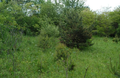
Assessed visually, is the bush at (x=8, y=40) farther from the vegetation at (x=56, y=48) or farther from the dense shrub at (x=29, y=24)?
the dense shrub at (x=29, y=24)

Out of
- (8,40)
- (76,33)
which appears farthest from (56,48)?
(76,33)

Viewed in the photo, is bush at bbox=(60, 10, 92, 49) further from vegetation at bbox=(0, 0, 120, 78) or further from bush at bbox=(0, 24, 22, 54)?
bush at bbox=(0, 24, 22, 54)

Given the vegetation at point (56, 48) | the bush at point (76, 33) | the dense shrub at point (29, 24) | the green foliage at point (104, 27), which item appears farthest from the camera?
the green foliage at point (104, 27)

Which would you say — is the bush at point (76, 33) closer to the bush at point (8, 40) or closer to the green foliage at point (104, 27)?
the bush at point (8, 40)

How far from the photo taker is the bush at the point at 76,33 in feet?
31.0

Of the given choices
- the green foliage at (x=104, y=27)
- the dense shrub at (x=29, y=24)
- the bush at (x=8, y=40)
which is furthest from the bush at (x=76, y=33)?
the green foliage at (x=104, y=27)

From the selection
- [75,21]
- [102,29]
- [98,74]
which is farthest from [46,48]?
[102,29]

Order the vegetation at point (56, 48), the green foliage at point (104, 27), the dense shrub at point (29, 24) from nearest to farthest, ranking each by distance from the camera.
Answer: the vegetation at point (56, 48)
the dense shrub at point (29, 24)
the green foliage at point (104, 27)

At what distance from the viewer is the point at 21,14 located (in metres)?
14.1

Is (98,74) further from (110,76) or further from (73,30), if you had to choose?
(73,30)

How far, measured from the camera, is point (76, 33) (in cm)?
970

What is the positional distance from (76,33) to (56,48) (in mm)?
3991

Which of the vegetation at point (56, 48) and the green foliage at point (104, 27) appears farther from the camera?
the green foliage at point (104, 27)

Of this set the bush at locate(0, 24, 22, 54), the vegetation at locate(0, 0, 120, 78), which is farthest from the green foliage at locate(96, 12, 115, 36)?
the bush at locate(0, 24, 22, 54)
